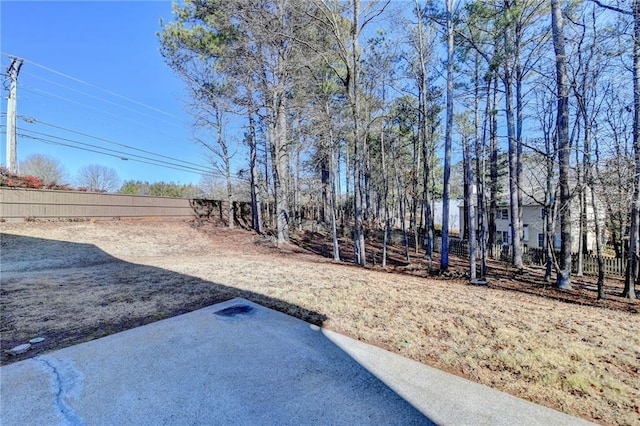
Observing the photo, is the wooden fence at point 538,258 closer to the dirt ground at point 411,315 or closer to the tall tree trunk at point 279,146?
the dirt ground at point 411,315

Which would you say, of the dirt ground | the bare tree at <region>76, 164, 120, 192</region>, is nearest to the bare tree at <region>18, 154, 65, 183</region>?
the bare tree at <region>76, 164, 120, 192</region>

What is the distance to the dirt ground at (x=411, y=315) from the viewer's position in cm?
253

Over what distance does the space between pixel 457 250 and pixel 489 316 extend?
1160 cm

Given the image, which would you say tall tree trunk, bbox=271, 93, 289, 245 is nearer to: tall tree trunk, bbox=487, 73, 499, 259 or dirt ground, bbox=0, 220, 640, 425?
dirt ground, bbox=0, 220, 640, 425

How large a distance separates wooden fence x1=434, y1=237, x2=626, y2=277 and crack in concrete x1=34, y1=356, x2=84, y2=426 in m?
10.8

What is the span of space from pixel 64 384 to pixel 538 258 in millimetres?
14576

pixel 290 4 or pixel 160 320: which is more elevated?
pixel 290 4

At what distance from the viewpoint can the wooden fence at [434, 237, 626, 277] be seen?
9461mm

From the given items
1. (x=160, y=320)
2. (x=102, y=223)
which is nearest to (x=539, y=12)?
(x=160, y=320)

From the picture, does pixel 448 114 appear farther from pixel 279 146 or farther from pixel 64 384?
pixel 64 384

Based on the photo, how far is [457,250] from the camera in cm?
1452

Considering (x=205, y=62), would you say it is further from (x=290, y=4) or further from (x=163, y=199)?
(x=163, y=199)

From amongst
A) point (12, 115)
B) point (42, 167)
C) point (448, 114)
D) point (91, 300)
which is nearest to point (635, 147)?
point (448, 114)

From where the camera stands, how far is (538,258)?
1166 cm
